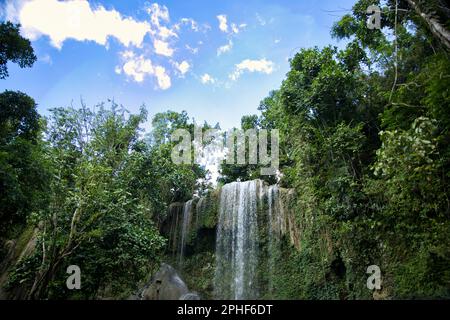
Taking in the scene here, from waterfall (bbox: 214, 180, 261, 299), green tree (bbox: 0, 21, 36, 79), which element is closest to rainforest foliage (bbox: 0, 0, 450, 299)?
green tree (bbox: 0, 21, 36, 79)

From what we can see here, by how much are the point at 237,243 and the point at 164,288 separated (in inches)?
146

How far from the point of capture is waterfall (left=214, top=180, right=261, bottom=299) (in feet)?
42.6

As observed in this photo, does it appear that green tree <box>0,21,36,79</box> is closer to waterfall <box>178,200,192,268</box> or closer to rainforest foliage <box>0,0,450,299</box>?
rainforest foliage <box>0,0,450,299</box>

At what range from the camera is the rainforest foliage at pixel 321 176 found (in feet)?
22.7

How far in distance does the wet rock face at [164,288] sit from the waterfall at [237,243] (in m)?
1.81

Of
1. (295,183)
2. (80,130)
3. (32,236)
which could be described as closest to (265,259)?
(295,183)

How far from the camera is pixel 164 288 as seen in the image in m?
12.2

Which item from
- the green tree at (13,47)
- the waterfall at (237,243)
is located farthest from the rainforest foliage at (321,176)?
the waterfall at (237,243)

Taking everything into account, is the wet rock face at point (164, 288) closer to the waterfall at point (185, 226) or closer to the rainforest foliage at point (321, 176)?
the rainforest foliage at point (321, 176)

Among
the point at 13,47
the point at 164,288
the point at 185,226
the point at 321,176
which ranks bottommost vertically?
the point at 164,288

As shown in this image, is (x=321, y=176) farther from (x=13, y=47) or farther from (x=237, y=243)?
(x=13, y=47)

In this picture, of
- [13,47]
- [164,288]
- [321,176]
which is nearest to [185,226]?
[164,288]

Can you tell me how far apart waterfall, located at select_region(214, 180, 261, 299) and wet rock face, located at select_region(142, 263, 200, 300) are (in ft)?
5.93

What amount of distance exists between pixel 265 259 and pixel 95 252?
6.77 m
